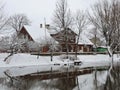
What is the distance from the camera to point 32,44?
58.2 meters

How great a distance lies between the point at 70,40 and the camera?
7225 centimetres

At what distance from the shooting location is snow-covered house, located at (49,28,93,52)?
60.6 meters

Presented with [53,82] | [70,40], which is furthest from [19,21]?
[53,82]

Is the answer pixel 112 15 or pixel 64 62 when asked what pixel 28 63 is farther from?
pixel 112 15

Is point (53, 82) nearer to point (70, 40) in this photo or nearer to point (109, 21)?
point (109, 21)

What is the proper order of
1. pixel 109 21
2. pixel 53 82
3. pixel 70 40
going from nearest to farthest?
1. pixel 53 82
2. pixel 109 21
3. pixel 70 40

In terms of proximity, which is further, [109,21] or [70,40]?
[70,40]

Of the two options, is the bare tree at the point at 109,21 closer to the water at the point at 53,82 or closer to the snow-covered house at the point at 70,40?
the snow-covered house at the point at 70,40

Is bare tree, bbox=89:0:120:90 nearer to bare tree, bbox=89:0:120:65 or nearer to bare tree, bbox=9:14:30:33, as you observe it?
bare tree, bbox=89:0:120:65

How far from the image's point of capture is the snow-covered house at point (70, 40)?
Result: 60588 mm

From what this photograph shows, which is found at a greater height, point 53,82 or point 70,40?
point 70,40

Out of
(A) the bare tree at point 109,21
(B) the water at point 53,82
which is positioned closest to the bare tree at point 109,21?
(A) the bare tree at point 109,21

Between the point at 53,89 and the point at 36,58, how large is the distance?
1307 inches

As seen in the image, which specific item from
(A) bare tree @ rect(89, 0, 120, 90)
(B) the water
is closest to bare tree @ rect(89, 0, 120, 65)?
(A) bare tree @ rect(89, 0, 120, 90)
